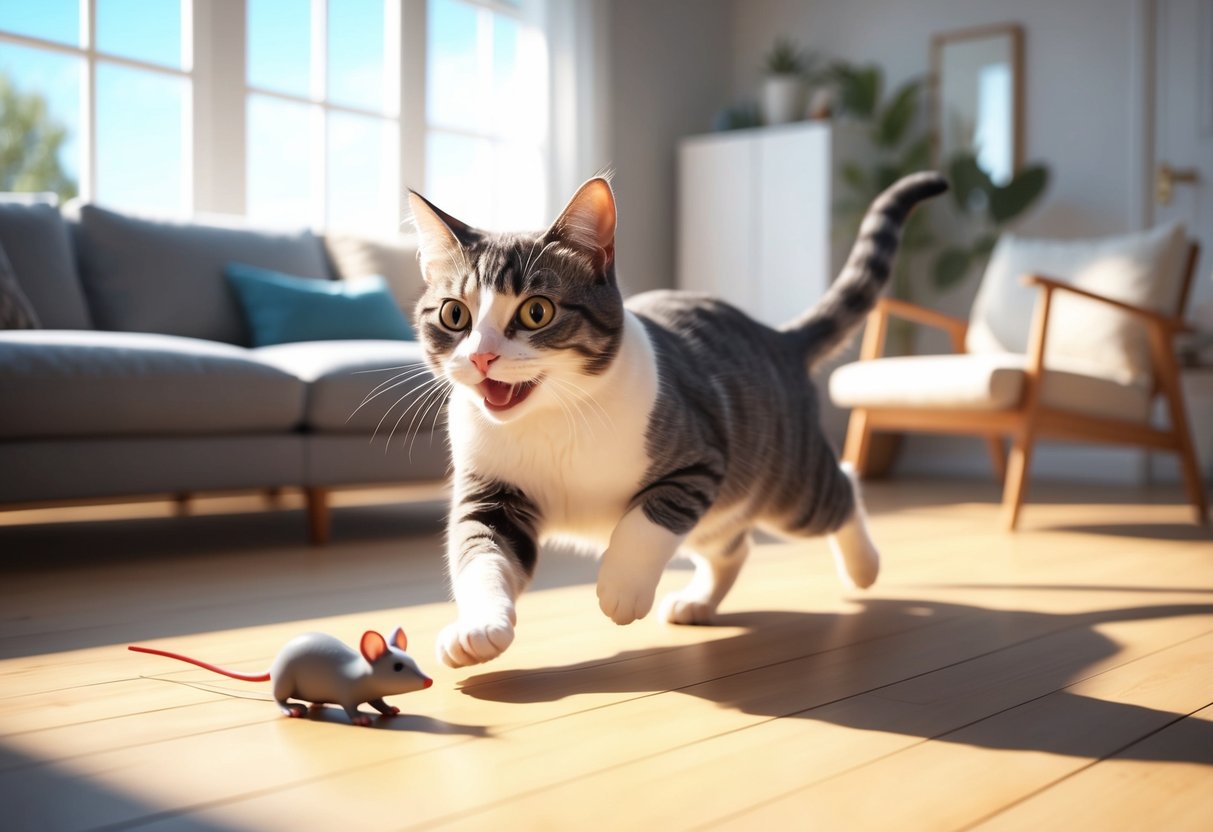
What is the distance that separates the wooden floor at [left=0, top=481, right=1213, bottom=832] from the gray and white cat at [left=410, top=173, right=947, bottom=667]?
14cm

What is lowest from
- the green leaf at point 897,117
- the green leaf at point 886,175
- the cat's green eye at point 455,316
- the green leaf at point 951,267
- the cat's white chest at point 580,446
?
the cat's white chest at point 580,446


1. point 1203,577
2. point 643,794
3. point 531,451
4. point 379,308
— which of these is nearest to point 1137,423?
point 1203,577

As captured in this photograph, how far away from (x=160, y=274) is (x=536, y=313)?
219cm

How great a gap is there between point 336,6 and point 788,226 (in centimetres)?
226

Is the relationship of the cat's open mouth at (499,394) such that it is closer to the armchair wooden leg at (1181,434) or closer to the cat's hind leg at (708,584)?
the cat's hind leg at (708,584)

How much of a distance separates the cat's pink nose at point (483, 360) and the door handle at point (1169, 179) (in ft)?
15.2

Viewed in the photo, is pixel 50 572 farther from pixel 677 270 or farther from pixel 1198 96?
pixel 1198 96

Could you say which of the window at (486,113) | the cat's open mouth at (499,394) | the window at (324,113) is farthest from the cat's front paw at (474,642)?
the window at (486,113)

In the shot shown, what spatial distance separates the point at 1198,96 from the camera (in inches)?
192

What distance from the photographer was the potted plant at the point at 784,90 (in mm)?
5367

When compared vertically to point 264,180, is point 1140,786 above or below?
below

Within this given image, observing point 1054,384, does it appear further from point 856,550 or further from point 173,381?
point 173,381

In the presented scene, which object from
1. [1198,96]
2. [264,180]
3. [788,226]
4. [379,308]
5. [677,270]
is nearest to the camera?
[379,308]

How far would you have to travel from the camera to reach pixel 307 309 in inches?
128
